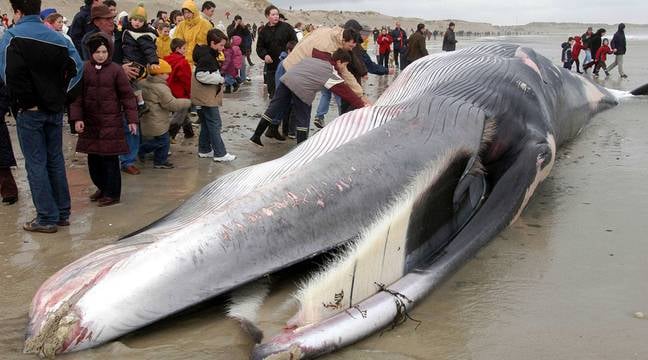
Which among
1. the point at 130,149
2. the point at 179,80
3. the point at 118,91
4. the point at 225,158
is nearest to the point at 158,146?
the point at 130,149

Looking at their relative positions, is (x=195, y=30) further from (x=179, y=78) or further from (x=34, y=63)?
(x=34, y=63)

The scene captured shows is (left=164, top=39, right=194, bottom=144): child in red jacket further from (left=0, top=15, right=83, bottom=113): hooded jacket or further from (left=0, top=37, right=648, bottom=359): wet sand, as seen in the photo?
(left=0, top=15, right=83, bottom=113): hooded jacket

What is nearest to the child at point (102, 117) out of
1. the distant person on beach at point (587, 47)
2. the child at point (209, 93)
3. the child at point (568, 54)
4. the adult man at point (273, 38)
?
the child at point (209, 93)

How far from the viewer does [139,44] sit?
27.2ft

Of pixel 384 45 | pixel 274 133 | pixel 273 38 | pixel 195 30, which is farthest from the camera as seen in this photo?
pixel 384 45

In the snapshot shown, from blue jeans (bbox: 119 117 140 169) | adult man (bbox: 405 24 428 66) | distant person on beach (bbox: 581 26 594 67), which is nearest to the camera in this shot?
blue jeans (bbox: 119 117 140 169)

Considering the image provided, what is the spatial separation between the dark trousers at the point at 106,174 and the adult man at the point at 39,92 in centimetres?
64

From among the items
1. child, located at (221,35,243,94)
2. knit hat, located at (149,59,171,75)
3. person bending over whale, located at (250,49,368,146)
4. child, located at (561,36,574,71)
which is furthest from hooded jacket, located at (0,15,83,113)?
child, located at (561,36,574,71)

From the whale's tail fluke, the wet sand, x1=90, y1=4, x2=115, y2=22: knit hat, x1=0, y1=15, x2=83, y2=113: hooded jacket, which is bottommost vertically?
the wet sand

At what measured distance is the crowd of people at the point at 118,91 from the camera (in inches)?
225

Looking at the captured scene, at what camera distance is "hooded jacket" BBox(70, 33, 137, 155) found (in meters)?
6.62

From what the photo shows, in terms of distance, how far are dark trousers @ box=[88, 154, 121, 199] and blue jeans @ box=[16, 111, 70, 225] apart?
Result: 601 mm

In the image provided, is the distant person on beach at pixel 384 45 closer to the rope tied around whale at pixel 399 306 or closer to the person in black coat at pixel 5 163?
the person in black coat at pixel 5 163

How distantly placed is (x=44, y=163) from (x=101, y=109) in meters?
0.99
